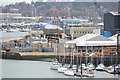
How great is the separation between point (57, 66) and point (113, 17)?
195 inches

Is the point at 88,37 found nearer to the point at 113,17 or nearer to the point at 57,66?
the point at 113,17

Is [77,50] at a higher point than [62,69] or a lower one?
higher

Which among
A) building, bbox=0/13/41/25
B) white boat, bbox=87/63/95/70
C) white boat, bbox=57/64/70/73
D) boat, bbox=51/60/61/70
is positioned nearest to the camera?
white boat, bbox=57/64/70/73

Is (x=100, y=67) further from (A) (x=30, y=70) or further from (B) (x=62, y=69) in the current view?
(A) (x=30, y=70)

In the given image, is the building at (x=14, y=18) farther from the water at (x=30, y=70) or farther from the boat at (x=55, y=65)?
the boat at (x=55, y=65)

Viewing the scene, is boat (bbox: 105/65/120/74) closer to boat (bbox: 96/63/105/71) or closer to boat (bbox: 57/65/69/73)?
boat (bbox: 96/63/105/71)

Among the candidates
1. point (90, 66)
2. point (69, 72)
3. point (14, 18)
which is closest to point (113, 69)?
point (90, 66)

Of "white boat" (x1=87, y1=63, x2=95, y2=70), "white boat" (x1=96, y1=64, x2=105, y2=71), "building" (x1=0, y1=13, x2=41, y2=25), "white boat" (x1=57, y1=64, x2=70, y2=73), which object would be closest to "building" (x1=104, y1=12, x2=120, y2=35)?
"white boat" (x1=87, y1=63, x2=95, y2=70)

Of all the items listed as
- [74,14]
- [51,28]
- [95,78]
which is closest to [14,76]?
[95,78]

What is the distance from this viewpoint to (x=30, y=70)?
1112 centimetres

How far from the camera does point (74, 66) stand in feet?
37.0

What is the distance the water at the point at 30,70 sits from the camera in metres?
10.3

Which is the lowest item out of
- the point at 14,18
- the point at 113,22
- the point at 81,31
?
the point at 14,18

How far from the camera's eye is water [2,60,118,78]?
33.9 ft
